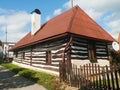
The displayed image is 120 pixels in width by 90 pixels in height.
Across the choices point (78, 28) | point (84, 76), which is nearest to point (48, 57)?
point (78, 28)

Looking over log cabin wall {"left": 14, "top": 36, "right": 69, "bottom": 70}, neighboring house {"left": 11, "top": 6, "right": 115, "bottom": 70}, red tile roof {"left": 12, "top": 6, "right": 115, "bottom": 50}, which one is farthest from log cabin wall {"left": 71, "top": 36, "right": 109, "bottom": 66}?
log cabin wall {"left": 14, "top": 36, "right": 69, "bottom": 70}

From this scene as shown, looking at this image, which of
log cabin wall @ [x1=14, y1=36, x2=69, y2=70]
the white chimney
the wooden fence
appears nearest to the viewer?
the wooden fence

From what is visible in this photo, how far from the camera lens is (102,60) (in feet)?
54.0

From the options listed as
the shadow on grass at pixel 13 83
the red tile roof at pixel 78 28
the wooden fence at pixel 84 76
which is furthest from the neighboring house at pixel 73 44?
the shadow on grass at pixel 13 83

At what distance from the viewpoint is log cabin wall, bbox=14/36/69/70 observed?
47.5 ft

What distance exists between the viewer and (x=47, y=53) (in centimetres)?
1664

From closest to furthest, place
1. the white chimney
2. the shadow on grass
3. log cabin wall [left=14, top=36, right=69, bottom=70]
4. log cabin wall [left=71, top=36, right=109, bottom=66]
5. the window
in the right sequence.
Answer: the shadow on grass
log cabin wall [left=71, top=36, right=109, bottom=66]
log cabin wall [left=14, top=36, right=69, bottom=70]
the window
the white chimney

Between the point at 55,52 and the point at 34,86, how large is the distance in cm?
399

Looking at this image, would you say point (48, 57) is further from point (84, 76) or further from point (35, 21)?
point (84, 76)

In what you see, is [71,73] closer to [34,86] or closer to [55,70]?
[34,86]

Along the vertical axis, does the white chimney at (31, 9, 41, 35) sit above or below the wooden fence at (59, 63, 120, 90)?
above

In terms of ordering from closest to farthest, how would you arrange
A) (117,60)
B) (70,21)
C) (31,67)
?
(70,21) → (31,67) → (117,60)

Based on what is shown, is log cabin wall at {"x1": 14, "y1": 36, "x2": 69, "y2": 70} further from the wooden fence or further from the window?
the wooden fence

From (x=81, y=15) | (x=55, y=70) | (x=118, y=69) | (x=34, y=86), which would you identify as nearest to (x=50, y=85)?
(x=34, y=86)
